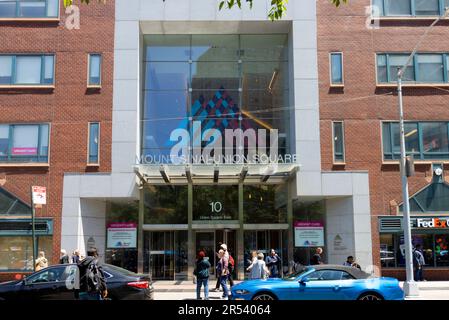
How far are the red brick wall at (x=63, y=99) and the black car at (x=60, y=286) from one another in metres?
11.2

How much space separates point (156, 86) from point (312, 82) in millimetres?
7943

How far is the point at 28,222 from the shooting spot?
2333cm

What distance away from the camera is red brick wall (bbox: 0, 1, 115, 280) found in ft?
77.9

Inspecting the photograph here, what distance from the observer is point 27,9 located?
81.5 feet

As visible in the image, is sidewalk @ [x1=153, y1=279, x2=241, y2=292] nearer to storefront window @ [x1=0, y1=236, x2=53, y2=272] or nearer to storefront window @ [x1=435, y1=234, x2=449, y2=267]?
storefront window @ [x1=0, y1=236, x2=53, y2=272]

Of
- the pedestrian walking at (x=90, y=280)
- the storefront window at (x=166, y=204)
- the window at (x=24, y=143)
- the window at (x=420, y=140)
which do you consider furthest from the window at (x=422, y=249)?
the pedestrian walking at (x=90, y=280)

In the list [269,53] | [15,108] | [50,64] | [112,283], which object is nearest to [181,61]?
[269,53]

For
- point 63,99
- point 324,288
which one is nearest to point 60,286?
point 324,288

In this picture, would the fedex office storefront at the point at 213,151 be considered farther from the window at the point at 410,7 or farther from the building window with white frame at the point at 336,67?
the window at the point at 410,7

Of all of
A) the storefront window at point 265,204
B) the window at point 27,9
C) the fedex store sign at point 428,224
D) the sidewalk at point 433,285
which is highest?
the window at point 27,9

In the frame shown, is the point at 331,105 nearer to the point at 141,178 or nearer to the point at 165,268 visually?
the point at 141,178

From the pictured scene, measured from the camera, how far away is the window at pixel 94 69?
2464 cm

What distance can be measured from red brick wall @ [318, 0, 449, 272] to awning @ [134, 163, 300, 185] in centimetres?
242

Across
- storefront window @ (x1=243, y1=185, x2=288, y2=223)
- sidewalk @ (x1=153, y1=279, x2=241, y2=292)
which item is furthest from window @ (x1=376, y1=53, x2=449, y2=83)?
sidewalk @ (x1=153, y1=279, x2=241, y2=292)
